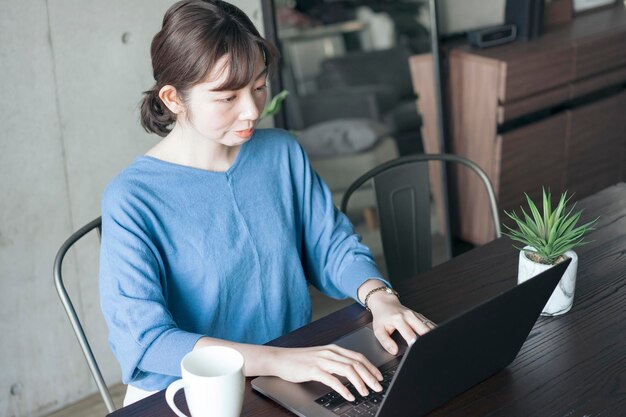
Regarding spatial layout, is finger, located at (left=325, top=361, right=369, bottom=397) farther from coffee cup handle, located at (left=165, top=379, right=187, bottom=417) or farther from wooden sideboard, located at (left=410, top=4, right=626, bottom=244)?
wooden sideboard, located at (left=410, top=4, right=626, bottom=244)

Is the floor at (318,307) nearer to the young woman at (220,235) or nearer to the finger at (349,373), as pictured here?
the young woman at (220,235)

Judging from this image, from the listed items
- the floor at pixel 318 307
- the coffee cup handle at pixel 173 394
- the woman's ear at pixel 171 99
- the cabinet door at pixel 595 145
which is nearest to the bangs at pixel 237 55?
the woman's ear at pixel 171 99

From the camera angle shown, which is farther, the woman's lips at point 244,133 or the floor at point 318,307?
the floor at point 318,307

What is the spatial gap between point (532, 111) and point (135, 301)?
252 centimetres

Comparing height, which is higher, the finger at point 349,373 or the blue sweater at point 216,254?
the blue sweater at point 216,254

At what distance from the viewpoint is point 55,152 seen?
2.65 metres

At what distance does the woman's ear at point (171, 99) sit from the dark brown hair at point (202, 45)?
10mm

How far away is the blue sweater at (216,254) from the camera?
1.60 meters

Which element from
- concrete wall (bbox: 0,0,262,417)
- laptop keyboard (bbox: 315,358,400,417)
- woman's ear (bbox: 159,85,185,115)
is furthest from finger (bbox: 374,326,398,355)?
concrete wall (bbox: 0,0,262,417)

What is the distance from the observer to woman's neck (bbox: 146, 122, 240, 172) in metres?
1.77

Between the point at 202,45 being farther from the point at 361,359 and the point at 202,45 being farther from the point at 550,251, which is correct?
the point at 550,251

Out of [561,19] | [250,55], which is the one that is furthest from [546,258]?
[561,19]

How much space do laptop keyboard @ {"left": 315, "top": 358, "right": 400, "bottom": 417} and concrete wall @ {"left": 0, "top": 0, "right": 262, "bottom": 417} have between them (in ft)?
5.11

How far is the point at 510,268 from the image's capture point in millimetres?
1869
